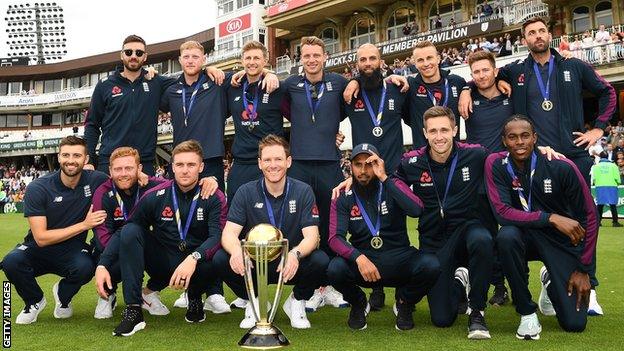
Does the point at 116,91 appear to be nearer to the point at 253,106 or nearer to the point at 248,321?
the point at 253,106

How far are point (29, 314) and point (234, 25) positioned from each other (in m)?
41.4

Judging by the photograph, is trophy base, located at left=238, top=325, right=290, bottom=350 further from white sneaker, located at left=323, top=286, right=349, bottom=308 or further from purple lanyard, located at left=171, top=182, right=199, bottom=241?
white sneaker, located at left=323, top=286, right=349, bottom=308

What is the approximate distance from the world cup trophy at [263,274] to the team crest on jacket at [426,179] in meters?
1.45

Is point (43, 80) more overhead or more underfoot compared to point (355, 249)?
more overhead

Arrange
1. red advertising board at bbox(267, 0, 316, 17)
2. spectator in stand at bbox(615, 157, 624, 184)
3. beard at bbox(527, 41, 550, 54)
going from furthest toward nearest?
red advertising board at bbox(267, 0, 316, 17)
spectator in stand at bbox(615, 157, 624, 184)
beard at bbox(527, 41, 550, 54)

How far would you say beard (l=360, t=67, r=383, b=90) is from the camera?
226 inches

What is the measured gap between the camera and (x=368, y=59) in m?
5.64

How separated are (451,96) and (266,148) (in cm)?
212

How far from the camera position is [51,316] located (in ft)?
17.8

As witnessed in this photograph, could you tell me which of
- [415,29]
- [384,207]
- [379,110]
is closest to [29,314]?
[384,207]

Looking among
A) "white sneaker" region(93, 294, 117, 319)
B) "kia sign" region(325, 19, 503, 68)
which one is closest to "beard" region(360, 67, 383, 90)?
"white sneaker" region(93, 294, 117, 319)

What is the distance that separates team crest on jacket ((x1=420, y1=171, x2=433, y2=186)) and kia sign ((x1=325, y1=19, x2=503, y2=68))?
23364mm

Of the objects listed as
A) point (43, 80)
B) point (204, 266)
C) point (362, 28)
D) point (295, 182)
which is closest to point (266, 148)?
point (295, 182)

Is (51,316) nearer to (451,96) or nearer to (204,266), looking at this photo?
(204,266)
